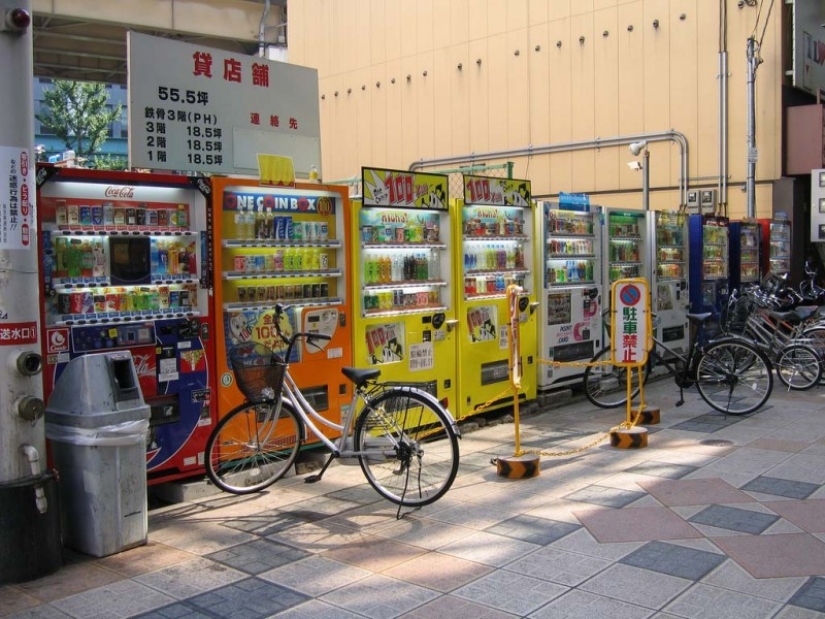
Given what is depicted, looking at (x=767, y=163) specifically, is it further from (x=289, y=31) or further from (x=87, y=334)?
(x=289, y=31)

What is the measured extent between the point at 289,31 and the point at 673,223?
17.0m

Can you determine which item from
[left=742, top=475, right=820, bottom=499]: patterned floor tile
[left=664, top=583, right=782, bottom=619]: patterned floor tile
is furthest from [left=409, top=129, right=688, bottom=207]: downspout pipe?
[left=664, top=583, right=782, bottom=619]: patterned floor tile

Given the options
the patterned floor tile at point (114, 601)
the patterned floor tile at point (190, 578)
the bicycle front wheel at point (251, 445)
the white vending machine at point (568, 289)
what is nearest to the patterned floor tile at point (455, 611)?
the patterned floor tile at point (190, 578)

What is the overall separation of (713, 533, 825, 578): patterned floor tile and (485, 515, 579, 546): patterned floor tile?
38.9 inches

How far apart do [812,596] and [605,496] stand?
1974 millimetres

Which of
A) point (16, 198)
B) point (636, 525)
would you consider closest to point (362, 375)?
point (636, 525)

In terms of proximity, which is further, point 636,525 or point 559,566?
point 636,525

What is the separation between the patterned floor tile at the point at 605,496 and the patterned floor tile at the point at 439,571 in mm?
1525

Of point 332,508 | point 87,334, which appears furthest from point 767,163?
point 87,334

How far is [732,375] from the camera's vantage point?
880 centimetres

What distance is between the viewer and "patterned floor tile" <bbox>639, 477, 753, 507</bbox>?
5867 millimetres

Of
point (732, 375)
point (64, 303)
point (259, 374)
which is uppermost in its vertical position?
point (64, 303)

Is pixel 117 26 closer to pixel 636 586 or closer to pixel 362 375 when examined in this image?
pixel 362 375

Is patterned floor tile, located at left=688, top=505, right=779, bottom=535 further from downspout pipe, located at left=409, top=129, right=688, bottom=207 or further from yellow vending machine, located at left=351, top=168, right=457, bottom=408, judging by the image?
downspout pipe, located at left=409, top=129, right=688, bottom=207
